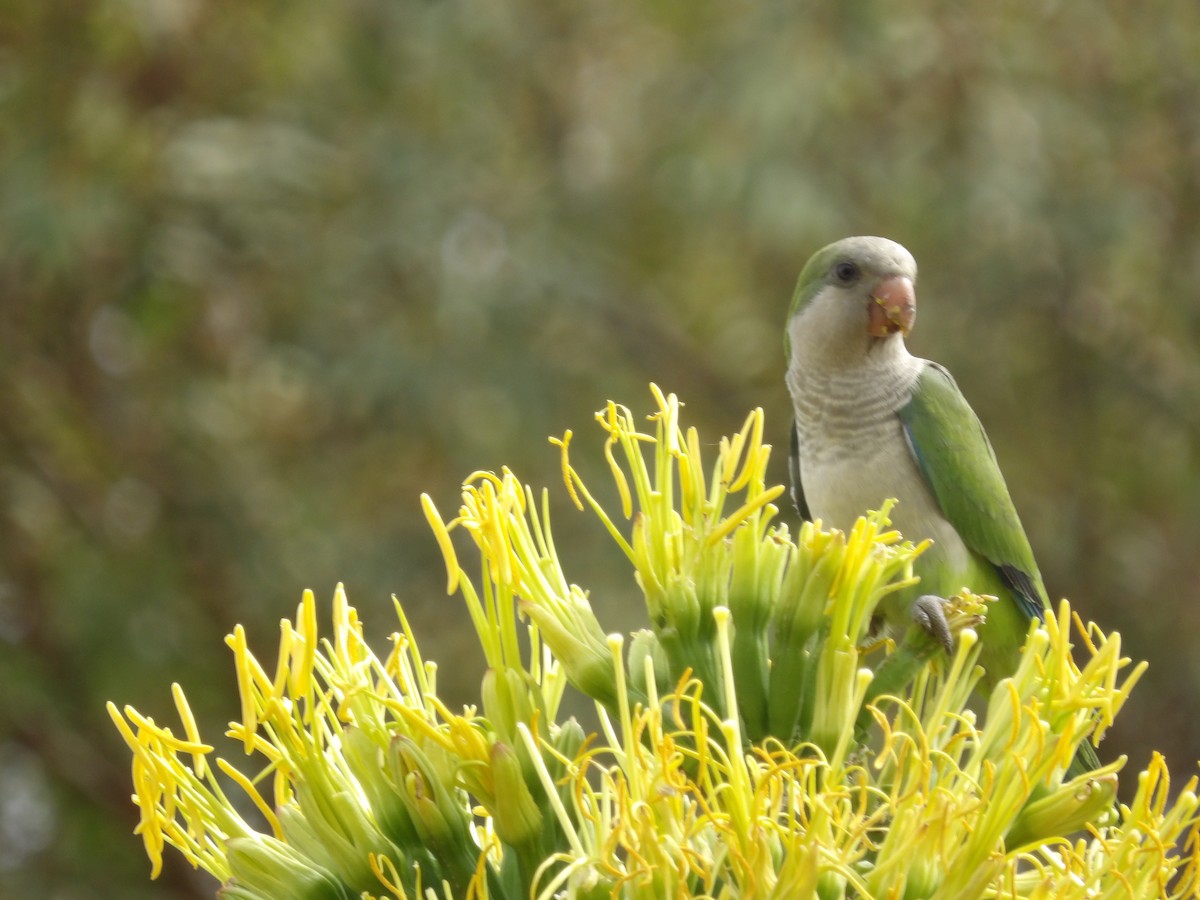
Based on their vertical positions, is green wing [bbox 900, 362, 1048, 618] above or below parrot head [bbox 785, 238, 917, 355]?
below

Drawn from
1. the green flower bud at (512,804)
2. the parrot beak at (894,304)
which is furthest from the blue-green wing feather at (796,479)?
the green flower bud at (512,804)

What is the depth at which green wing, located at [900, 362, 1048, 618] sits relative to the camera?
3.19 meters

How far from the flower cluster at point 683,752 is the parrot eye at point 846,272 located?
109cm

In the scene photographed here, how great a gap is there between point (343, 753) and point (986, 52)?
21.7ft

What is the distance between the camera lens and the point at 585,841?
1986mm

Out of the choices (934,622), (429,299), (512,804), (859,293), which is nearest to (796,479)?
(859,293)

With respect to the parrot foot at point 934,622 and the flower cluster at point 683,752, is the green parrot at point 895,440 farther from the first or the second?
the flower cluster at point 683,752

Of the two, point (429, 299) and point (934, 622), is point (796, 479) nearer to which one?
point (934, 622)

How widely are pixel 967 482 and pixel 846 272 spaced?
0.51 m

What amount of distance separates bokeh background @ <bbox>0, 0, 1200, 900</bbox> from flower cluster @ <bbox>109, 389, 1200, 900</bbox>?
4383 mm

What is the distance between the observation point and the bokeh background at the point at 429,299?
22.4ft

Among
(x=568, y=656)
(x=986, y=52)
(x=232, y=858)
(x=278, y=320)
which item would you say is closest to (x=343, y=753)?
(x=232, y=858)

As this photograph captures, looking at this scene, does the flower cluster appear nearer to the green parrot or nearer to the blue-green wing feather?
the green parrot

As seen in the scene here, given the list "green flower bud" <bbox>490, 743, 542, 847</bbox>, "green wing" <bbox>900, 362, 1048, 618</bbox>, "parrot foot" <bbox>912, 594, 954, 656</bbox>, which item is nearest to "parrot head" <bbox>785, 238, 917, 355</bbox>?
"green wing" <bbox>900, 362, 1048, 618</bbox>
